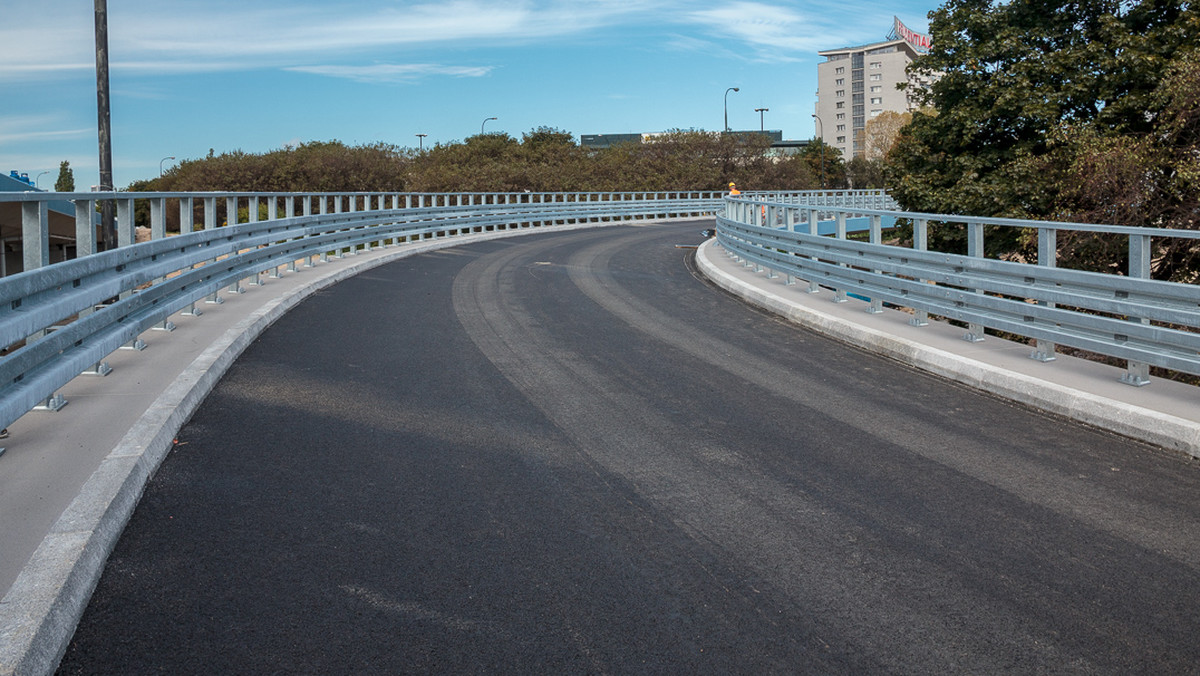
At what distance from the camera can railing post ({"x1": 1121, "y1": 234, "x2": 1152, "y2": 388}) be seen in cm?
762

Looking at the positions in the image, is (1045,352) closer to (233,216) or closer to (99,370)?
(99,370)

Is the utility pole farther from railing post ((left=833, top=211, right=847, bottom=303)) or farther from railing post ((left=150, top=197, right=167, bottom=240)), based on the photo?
railing post ((left=833, top=211, right=847, bottom=303))

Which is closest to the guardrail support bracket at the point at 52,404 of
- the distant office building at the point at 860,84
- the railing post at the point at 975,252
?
the railing post at the point at 975,252

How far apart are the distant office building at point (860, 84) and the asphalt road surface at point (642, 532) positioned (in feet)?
500

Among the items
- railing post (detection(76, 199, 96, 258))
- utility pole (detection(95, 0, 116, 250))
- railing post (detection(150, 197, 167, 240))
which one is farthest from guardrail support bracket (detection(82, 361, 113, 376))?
utility pole (detection(95, 0, 116, 250))

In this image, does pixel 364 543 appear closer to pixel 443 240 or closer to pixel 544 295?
pixel 544 295

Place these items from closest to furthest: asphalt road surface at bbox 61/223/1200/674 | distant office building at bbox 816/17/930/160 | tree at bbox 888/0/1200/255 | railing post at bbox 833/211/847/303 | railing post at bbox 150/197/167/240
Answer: asphalt road surface at bbox 61/223/1200/674 → railing post at bbox 150/197/167/240 → railing post at bbox 833/211/847/303 → tree at bbox 888/0/1200/255 → distant office building at bbox 816/17/930/160

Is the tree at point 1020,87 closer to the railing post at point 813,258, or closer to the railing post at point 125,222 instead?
the railing post at point 813,258

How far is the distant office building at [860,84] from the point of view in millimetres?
156125

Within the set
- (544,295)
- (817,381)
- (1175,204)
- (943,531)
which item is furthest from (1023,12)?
(943,531)

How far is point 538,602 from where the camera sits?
13.5 ft

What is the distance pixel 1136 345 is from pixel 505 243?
23.1 m

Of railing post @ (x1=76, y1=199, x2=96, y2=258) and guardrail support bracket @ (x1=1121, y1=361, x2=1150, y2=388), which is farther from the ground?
railing post @ (x1=76, y1=199, x2=96, y2=258)

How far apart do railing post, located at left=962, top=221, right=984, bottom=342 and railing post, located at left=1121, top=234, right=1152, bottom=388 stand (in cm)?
198
